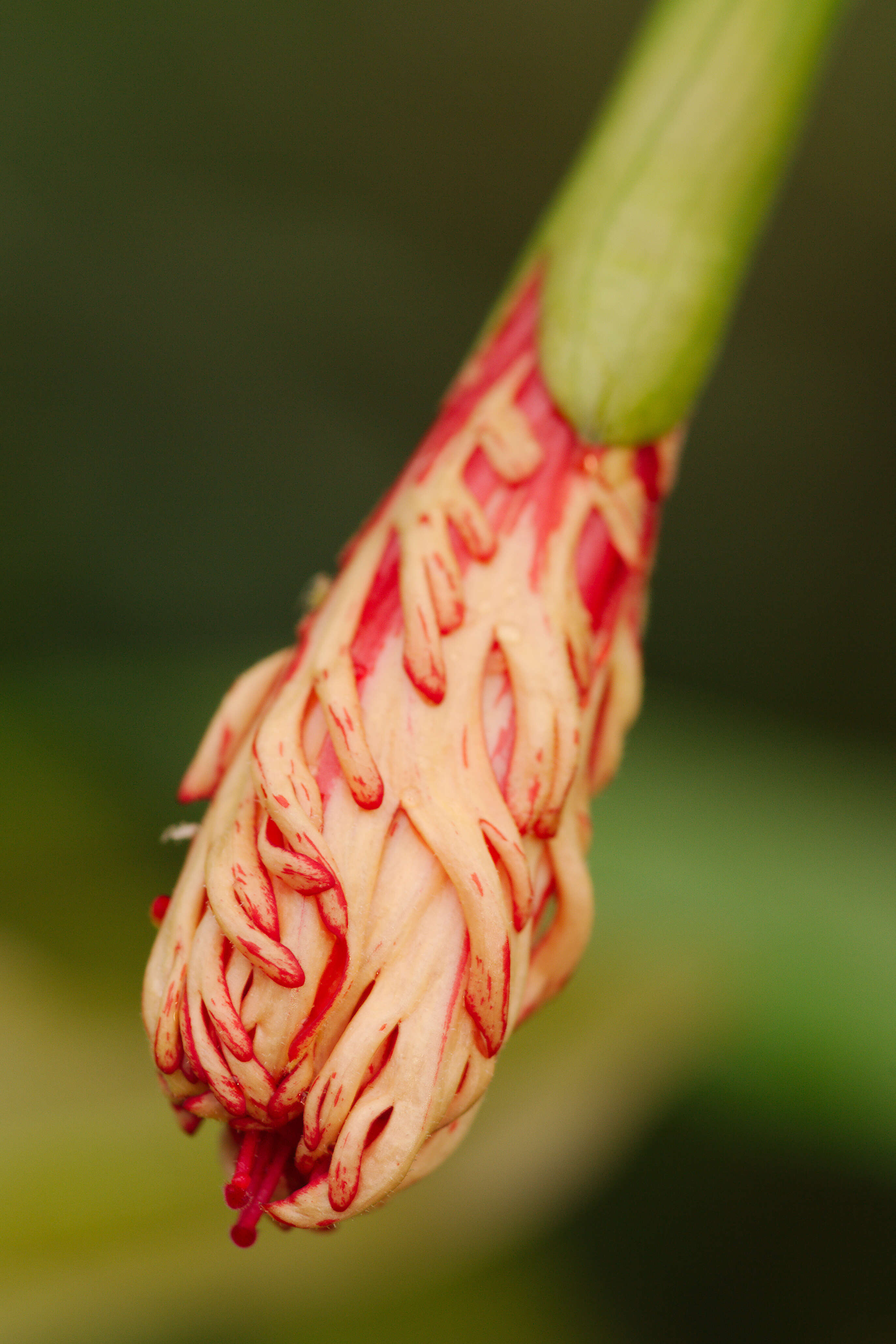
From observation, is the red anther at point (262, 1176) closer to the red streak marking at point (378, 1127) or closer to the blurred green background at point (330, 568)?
the red streak marking at point (378, 1127)

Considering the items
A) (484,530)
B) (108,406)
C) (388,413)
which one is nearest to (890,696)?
(388,413)

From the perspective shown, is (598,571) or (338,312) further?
(338,312)

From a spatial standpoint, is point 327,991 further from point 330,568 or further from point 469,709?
point 330,568

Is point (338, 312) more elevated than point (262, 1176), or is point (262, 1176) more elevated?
point (338, 312)

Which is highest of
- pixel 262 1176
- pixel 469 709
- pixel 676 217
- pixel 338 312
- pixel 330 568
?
pixel 338 312

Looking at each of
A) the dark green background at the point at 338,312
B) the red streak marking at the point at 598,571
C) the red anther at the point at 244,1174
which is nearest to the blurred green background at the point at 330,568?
the dark green background at the point at 338,312

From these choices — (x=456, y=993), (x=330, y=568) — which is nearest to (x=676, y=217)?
(x=456, y=993)
